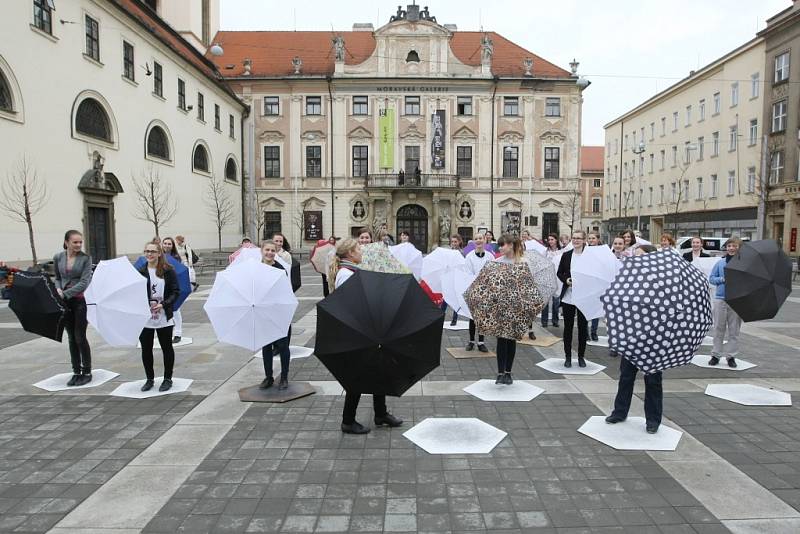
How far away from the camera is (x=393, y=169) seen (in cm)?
4319

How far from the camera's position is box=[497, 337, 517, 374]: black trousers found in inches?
269

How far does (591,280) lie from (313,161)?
3894cm

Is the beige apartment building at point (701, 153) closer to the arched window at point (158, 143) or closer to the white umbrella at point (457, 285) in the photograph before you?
the arched window at point (158, 143)

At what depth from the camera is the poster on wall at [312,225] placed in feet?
144

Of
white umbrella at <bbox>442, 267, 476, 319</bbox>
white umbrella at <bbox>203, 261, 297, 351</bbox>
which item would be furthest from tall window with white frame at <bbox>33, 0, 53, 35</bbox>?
white umbrella at <bbox>203, 261, 297, 351</bbox>

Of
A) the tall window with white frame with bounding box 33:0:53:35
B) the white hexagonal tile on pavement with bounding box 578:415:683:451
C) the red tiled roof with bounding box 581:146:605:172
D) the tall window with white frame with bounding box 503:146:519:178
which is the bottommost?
the white hexagonal tile on pavement with bounding box 578:415:683:451

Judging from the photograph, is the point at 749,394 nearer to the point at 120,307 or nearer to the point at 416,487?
the point at 416,487

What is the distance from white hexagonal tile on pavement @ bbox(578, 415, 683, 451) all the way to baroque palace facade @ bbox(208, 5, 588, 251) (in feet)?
121

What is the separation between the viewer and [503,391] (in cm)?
665

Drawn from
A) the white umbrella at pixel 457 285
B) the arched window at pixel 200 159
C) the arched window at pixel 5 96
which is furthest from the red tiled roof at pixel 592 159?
the white umbrella at pixel 457 285

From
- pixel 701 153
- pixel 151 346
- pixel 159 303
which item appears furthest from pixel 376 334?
pixel 701 153

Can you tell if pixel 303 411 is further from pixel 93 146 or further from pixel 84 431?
pixel 93 146

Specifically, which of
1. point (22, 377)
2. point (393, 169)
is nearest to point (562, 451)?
point (22, 377)

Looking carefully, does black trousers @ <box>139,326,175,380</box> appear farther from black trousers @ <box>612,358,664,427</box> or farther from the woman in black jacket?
black trousers @ <box>612,358,664,427</box>
